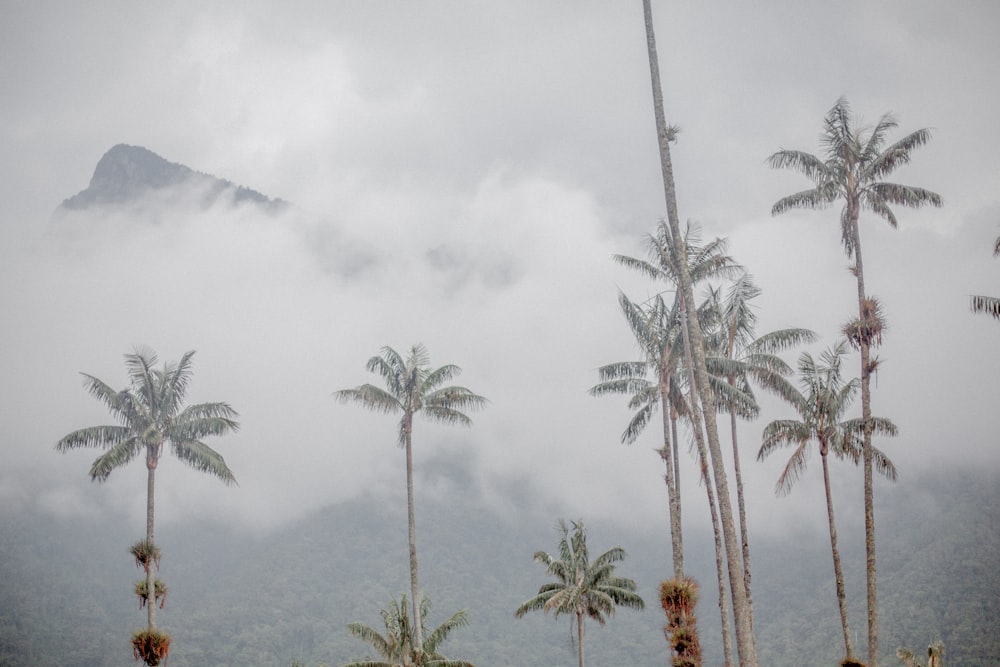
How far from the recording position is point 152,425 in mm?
38594

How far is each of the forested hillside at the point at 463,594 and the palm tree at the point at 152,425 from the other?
89242 millimetres

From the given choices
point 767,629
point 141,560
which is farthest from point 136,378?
point 767,629

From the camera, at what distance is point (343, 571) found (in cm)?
17925

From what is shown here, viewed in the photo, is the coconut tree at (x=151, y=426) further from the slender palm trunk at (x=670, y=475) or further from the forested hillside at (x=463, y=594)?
the forested hillside at (x=463, y=594)

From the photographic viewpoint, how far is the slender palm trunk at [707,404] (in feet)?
64.6

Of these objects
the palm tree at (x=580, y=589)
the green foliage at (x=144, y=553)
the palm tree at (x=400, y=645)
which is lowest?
the palm tree at (x=400, y=645)

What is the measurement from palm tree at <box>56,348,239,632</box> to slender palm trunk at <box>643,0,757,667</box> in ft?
90.1

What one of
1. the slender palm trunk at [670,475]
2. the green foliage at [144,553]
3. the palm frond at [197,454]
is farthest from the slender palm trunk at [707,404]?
the palm frond at [197,454]

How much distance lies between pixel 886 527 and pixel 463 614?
487ft

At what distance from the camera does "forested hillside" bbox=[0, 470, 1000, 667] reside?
115188 mm

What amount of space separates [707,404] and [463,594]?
15857cm

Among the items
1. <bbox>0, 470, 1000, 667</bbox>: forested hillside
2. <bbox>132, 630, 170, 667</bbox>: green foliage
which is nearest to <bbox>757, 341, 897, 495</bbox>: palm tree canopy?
<bbox>132, 630, 170, 667</bbox>: green foliage

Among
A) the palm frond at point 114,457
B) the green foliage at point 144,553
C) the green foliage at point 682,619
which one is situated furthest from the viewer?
the palm frond at point 114,457

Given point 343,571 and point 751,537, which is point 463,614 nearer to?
point 343,571
